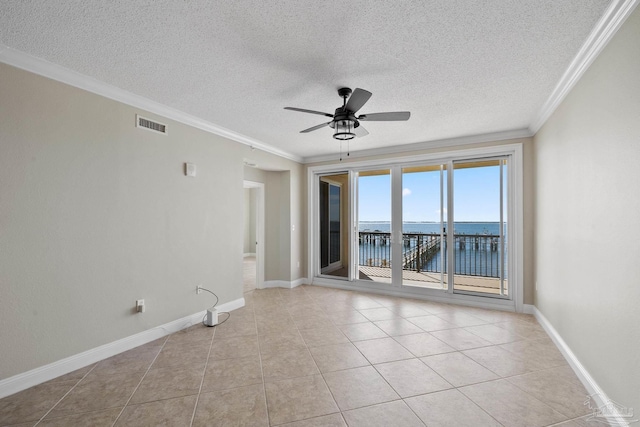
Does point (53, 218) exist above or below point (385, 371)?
above

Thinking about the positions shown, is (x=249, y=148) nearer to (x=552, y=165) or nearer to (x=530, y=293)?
(x=552, y=165)

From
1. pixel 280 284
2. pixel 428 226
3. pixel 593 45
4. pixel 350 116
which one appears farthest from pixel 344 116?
pixel 280 284

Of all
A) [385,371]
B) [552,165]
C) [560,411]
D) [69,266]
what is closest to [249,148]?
[69,266]

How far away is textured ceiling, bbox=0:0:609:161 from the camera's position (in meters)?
1.70

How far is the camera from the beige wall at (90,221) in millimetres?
2143

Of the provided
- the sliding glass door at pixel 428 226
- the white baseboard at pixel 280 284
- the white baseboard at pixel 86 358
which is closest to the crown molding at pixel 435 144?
the sliding glass door at pixel 428 226

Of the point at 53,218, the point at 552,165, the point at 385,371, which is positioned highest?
the point at 552,165

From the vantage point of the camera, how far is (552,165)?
3.06 meters

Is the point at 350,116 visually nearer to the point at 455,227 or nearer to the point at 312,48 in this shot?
the point at 312,48

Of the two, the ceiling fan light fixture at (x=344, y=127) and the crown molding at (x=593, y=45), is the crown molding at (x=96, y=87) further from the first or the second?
the crown molding at (x=593, y=45)

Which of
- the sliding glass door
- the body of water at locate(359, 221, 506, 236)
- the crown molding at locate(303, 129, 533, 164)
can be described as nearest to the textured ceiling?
the crown molding at locate(303, 129, 533, 164)

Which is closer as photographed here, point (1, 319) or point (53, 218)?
point (1, 319)

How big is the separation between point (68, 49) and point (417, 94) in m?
3.05

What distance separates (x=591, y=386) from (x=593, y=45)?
252 cm
